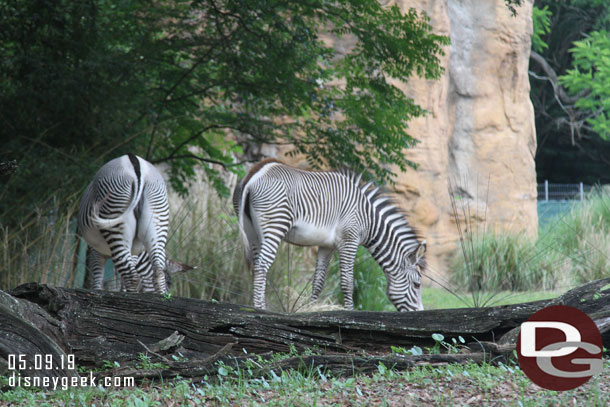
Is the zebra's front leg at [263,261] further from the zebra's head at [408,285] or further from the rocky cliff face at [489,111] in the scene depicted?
the rocky cliff face at [489,111]

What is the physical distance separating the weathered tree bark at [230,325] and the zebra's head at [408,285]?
3.34 meters

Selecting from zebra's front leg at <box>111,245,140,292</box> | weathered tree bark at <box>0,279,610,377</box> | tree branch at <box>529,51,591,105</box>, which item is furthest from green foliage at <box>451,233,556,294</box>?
tree branch at <box>529,51,591,105</box>

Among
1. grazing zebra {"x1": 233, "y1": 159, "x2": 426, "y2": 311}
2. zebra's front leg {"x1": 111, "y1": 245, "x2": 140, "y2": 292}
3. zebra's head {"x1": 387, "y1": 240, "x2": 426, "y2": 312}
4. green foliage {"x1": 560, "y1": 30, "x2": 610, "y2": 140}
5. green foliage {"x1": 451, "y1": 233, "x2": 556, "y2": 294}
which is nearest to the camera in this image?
zebra's front leg {"x1": 111, "y1": 245, "x2": 140, "y2": 292}

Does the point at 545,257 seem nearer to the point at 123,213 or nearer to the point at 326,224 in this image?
the point at 326,224

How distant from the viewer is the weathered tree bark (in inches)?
201

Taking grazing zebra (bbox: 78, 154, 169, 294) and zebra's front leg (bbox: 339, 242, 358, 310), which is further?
zebra's front leg (bbox: 339, 242, 358, 310)

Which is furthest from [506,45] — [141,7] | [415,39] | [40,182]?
[40,182]

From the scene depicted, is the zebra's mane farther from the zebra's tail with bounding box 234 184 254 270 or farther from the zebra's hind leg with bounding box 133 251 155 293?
the zebra's hind leg with bounding box 133 251 155 293

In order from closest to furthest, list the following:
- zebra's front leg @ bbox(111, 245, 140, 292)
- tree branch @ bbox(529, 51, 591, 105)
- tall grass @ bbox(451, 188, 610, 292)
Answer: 1. zebra's front leg @ bbox(111, 245, 140, 292)
2. tall grass @ bbox(451, 188, 610, 292)
3. tree branch @ bbox(529, 51, 591, 105)

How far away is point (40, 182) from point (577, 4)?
85.3 ft

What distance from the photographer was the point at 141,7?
30.4ft

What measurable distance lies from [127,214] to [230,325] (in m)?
2.53

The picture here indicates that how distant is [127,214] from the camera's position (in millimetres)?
7363

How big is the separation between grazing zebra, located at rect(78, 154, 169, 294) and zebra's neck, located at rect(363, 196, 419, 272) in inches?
120
